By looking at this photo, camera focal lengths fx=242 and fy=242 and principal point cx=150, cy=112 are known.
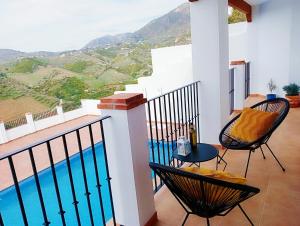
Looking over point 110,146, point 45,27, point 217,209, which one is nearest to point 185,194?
point 217,209

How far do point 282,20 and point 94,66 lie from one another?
18.4 meters

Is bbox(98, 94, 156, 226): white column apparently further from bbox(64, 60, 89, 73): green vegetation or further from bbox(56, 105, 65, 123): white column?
bbox(64, 60, 89, 73): green vegetation

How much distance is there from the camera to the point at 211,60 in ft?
11.1

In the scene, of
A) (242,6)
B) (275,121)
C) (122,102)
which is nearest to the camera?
(122,102)

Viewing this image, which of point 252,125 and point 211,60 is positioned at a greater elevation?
point 211,60

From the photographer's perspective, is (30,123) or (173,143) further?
(30,123)

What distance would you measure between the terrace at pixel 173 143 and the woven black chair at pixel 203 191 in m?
0.39

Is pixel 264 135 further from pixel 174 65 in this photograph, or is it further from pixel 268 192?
pixel 174 65

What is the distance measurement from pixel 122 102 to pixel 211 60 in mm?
2087

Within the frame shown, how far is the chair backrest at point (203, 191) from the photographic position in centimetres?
140

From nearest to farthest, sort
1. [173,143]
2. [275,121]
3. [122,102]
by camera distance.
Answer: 1. [122,102]
2. [275,121]
3. [173,143]

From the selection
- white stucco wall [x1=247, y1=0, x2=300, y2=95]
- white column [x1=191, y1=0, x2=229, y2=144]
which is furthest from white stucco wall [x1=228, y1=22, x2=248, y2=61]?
white column [x1=191, y1=0, x2=229, y2=144]

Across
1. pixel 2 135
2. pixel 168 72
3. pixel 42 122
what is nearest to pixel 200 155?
pixel 168 72

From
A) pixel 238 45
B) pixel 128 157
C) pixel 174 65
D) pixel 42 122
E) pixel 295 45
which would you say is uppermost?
pixel 238 45
